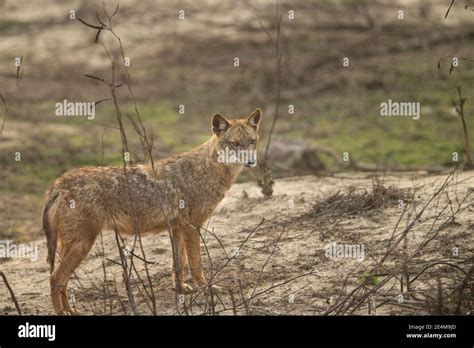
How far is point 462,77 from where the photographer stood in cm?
2244

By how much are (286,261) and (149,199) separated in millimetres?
1701

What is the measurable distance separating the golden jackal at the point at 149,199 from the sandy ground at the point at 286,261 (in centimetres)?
32

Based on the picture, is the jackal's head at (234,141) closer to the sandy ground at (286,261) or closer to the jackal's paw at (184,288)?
the sandy ground at (286,261)

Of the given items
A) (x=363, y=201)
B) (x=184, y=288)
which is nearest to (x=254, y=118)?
(x=363, y=201)

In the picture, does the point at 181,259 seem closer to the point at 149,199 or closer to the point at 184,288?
the point at 184,288

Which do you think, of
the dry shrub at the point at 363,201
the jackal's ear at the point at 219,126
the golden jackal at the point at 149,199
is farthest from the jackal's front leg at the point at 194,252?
the dry shrub at the point at 363,201

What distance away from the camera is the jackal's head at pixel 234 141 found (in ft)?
33.3

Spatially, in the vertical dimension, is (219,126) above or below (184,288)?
above

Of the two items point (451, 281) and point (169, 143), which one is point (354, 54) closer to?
point (169, 143)

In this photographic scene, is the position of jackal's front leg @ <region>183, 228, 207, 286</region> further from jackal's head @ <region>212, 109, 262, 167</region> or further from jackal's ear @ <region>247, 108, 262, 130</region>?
jackal's ear @ <region>247, 108, 262, 130</region>

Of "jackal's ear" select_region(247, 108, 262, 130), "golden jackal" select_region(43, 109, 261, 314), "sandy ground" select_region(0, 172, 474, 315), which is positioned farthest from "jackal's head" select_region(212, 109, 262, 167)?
"sandy ground" select_region(0, 172, 474, 315)

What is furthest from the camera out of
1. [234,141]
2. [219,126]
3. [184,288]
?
[219,126]

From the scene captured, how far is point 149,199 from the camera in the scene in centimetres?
973

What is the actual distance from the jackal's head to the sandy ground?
108cm
